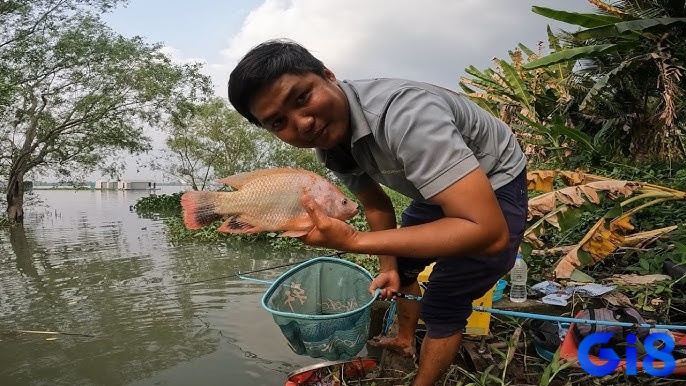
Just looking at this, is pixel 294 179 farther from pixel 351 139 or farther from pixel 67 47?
pixel 67 47

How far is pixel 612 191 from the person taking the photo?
3.96 m

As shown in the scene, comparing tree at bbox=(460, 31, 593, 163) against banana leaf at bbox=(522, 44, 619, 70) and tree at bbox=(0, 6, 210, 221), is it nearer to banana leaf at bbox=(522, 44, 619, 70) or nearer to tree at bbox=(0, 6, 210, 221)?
banana leaf at bbox=(522, 44, 619, 70)

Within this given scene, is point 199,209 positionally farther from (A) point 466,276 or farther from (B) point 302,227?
(A) point 466,276

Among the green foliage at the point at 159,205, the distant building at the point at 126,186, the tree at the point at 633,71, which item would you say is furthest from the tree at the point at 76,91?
the distant building at the point at 126,186

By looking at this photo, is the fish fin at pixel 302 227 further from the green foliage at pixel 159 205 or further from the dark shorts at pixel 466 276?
the green foliage at pixel 159 205

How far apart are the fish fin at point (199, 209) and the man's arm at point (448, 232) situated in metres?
0.73

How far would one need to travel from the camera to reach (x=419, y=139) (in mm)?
1431

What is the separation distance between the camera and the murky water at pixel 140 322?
12.0ft

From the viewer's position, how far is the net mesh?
8.21ft

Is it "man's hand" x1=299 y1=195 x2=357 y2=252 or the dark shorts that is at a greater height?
"man's hand" x1=299 y1=195 x2=357 y2=252

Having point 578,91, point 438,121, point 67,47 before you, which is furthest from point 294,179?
point 67,47

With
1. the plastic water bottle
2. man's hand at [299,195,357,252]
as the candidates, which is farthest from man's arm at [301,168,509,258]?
the plastic water bottle

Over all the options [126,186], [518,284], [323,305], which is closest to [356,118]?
[323,305]

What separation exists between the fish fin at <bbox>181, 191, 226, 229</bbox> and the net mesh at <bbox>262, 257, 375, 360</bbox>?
0.61 metres
